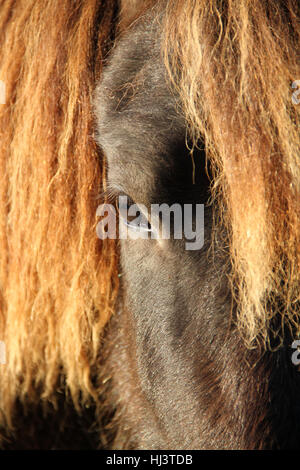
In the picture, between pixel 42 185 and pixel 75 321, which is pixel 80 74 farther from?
pixel 75 321

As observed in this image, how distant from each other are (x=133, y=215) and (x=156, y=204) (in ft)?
0.25

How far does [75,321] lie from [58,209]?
21 cm

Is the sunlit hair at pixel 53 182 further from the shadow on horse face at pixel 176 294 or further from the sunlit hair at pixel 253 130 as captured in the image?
the sunlit hair at pixel 253 130

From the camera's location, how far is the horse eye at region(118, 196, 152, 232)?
0.71 meters

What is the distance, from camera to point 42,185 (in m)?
0.78

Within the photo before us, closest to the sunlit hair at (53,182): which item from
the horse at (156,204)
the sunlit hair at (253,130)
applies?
the horse at (156,204)

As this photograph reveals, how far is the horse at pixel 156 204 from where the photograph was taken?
1.80ft
